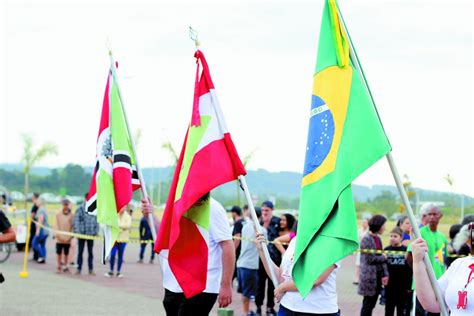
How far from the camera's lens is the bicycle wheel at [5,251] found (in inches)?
876

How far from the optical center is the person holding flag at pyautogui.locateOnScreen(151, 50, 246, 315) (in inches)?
→ 263

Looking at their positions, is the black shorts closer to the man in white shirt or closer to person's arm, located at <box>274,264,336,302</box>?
the man in white shirt

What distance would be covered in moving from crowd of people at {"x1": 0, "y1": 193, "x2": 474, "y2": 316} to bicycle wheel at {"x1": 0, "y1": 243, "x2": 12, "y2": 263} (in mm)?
828

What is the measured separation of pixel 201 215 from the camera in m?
6.81

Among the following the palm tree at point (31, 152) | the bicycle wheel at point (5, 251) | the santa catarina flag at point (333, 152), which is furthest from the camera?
the palm tree at point (31, 152)

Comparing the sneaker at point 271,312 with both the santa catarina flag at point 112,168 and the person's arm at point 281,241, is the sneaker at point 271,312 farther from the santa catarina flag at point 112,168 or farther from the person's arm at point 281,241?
the santa catarina flag at point 112,168

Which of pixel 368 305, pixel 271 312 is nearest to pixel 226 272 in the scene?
pixel 368 305

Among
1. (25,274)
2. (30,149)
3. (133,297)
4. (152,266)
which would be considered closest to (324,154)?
(133,297)

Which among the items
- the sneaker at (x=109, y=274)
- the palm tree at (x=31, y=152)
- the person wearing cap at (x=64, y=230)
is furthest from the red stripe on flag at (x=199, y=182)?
the palm tree at (x=31, y=152)

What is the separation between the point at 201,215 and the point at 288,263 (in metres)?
0.80

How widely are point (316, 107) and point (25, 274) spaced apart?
1490 centimetres

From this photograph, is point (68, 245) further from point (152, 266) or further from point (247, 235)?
point (247, 235)

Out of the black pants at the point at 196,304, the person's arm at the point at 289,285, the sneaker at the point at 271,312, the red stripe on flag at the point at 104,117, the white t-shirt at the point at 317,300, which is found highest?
the red stripe on flag at the point at 104,117

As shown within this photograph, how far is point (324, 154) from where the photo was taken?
212 inches
